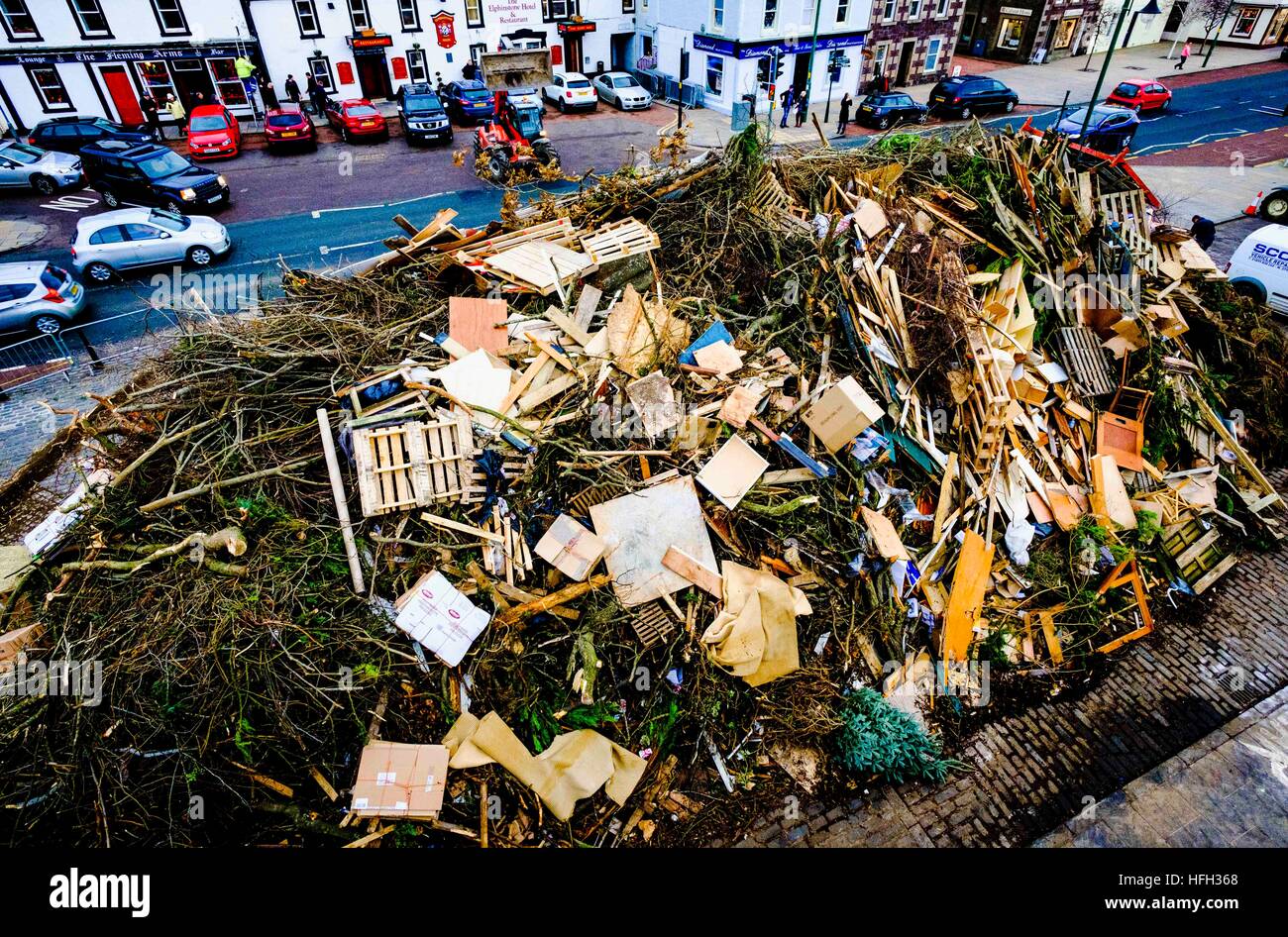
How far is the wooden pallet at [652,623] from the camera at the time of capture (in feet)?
21.0

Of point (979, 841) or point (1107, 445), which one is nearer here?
point (979, 841)

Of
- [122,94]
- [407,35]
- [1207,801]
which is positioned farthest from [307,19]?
[1207,801]

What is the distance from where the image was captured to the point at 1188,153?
21734 millimetres

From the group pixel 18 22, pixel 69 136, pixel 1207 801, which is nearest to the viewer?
pixel 1207 801

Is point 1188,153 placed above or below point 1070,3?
below

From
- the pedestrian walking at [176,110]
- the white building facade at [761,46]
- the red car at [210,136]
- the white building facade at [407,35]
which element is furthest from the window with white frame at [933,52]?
the pedestrian walking at [176,110]

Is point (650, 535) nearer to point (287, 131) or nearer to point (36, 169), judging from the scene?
point (287, 131)

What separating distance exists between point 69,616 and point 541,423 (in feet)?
16.2

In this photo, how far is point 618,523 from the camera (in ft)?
22.3

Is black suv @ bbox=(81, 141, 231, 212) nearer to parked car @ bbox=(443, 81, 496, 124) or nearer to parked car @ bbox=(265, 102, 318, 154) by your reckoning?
parked car @ bbox=(265, 102, 318, 154)

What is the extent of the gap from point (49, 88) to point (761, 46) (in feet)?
91.4
